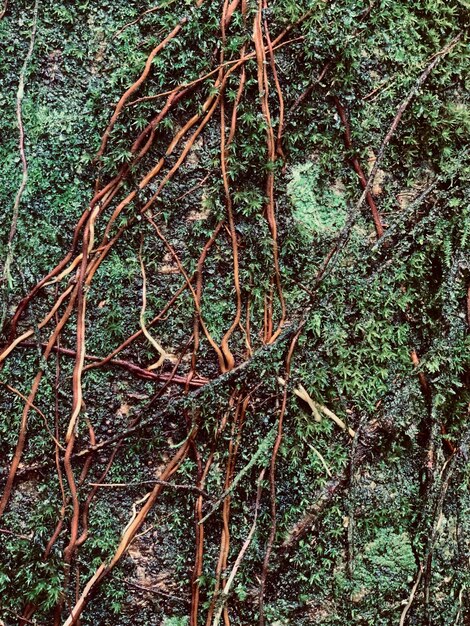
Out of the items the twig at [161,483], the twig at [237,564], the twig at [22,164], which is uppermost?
the twig at [22,164]

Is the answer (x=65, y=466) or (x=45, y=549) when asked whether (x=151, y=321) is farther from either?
(x=45, y=549)

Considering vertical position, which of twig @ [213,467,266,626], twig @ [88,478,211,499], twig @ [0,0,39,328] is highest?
twig @ [0,0,39,328]

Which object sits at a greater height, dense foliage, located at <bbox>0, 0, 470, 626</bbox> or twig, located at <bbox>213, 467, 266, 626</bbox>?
dense foliage, located at <bbox>0, 0, 470, 626</bbox>

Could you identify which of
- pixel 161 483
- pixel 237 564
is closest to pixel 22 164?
pixel 161 483

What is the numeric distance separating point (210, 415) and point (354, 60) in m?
1.02

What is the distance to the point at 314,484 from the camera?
58.5 inches

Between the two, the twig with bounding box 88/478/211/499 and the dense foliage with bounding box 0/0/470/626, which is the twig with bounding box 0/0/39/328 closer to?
the dense foliage with bounding box 0/0/470/626

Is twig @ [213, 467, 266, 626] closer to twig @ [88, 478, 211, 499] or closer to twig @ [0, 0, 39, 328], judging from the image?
twig @ [88, 478, 211, 499]

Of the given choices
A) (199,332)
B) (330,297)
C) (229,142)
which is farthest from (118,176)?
(330,297)

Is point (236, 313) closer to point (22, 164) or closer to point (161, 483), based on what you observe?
point (161, 483)

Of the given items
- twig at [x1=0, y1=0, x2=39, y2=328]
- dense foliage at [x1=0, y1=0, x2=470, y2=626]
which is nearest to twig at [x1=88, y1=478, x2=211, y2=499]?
dense foliage at [x1=0, y1=0, x2=470, y2=626]


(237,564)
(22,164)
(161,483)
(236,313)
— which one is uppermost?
(22,164)

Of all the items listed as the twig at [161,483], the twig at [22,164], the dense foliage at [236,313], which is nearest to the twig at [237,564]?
the dense foliage at [236,313]

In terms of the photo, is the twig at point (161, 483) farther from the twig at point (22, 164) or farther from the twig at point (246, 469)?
the twig at point (22, 164)
